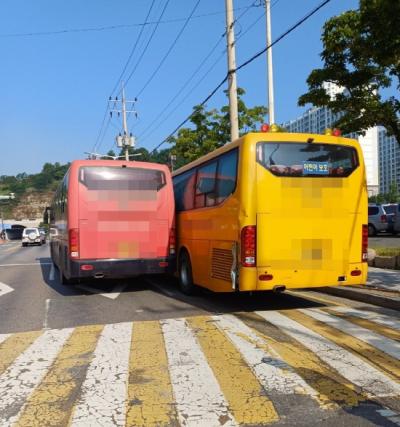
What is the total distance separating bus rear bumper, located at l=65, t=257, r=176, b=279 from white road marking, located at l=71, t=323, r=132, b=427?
3.50 meters

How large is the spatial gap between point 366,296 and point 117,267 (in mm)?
4939

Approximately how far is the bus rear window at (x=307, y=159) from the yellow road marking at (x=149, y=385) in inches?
127

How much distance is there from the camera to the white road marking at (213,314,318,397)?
441 cm

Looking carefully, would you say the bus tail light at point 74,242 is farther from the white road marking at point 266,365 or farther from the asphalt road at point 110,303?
the white road marking at point 266,365

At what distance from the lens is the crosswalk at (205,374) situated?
12.8 feet

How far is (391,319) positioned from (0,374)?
17.7 ft

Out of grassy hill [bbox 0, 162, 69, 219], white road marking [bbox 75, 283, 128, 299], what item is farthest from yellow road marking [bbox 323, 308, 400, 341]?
grassy hill [bbox 0, 162, 69, 219]

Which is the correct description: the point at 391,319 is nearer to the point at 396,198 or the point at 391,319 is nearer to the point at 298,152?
the point at 298,152

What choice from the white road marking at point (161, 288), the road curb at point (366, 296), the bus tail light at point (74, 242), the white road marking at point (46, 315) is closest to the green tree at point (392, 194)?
the white road marking at point (161, 288)

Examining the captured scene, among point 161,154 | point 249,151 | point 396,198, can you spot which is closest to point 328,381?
point 249,151

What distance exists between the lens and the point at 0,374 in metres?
4.98

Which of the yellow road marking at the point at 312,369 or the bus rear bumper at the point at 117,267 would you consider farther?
the bus rear bumper at the point at 117,267

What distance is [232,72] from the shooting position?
15945mm

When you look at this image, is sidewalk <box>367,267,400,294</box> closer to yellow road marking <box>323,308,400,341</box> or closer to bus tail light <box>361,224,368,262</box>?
bus tail light <box>361,224,368,262</box>
